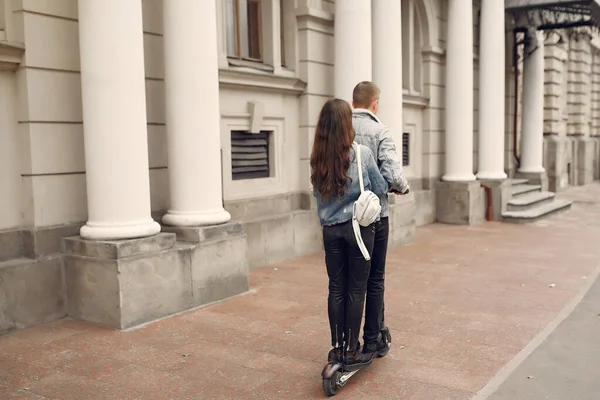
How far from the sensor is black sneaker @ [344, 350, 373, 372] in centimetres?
466

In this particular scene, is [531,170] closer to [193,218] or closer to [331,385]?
[193,218]

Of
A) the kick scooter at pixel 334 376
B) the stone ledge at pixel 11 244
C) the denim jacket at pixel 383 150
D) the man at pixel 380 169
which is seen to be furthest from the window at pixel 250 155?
the kick scooter at pixel 334 376

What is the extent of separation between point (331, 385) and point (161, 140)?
430 cm

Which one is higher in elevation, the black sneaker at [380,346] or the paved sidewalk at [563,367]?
the black sneaker at [380,346]

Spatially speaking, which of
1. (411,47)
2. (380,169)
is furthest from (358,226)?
(411,47)

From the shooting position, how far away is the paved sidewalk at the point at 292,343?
4.73 meters

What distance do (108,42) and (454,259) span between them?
6.19 m

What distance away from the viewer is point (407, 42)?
46.5ft

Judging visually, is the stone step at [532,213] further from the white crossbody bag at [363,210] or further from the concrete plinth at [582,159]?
the white crossbody bag at [363,210]

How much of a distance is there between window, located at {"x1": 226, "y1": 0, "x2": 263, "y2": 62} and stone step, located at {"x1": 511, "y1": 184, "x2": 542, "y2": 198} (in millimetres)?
9140

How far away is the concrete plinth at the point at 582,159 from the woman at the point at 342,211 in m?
23.4

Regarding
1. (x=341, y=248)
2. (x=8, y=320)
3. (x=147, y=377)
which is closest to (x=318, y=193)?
(x=341, y=248)

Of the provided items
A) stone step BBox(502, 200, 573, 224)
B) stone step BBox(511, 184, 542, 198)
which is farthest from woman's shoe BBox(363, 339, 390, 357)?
stone step BBox(511, 184, 542, 198)

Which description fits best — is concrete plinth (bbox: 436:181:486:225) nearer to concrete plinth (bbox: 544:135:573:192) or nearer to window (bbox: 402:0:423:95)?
window (bbox: 402:0:423:95)
